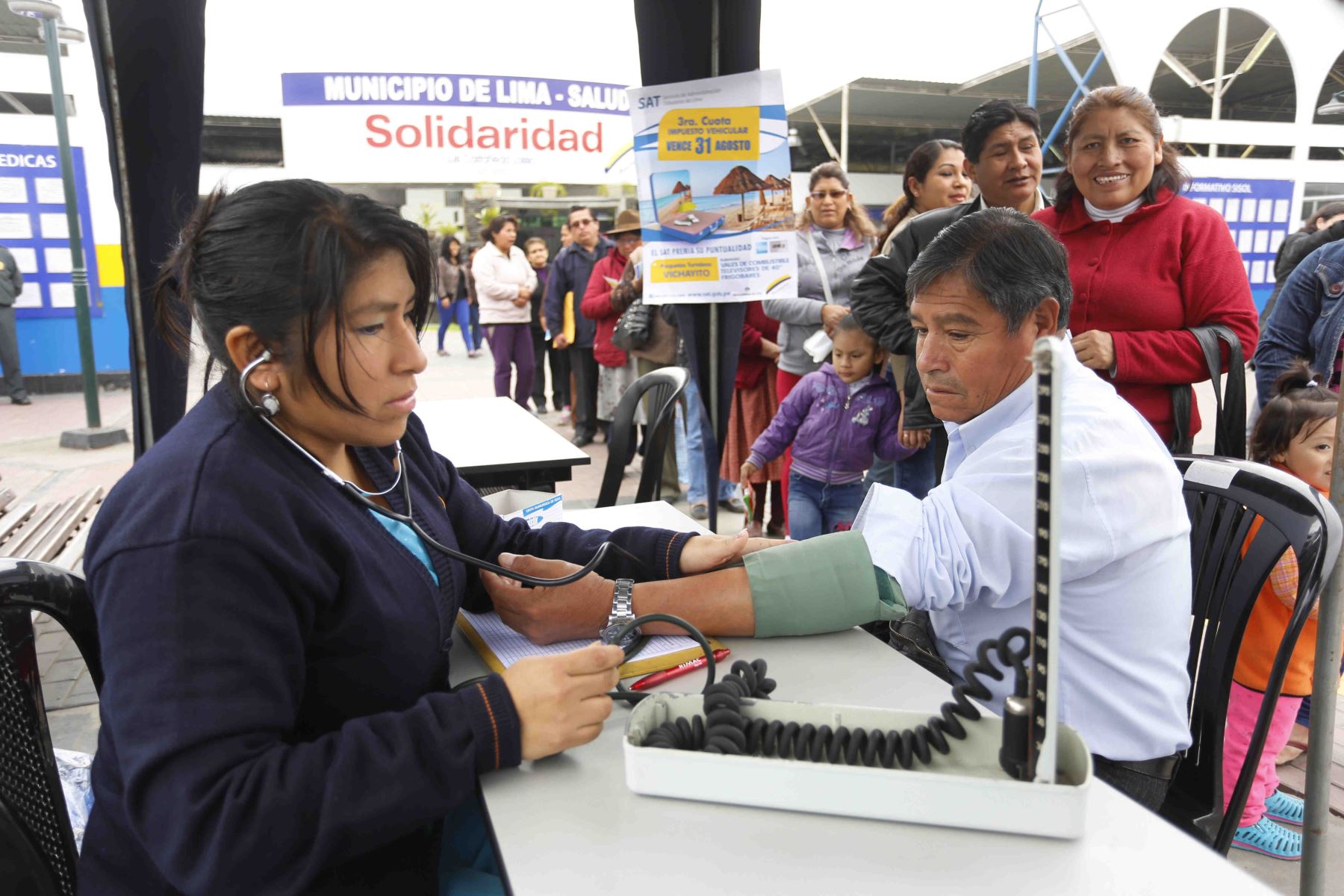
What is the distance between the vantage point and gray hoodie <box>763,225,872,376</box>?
3.88 meters

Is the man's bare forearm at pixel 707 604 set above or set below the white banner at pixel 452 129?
below

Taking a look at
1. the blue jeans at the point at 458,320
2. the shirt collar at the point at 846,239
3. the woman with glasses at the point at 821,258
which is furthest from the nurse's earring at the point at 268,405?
the blue jeans at the point at 458,320

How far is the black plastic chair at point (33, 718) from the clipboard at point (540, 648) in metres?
0.48

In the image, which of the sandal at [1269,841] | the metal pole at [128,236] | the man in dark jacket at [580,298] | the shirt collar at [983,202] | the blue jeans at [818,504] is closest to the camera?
the sandal at [1269,841]

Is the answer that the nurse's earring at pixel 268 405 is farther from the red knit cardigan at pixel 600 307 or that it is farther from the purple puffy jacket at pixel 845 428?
the red knit cardigan at pixel 600 307

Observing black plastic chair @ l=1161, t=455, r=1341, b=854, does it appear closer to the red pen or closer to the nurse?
the red pen

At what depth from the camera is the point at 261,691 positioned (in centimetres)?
84

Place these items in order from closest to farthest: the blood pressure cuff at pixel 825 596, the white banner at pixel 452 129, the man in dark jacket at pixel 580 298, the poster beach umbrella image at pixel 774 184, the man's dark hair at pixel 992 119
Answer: the blood pressure cuff at pixel 825 596 → the man's dark hair at pixel 992 119 → the poster beach umbrella image at pixel 774 184 → the white banner at pixel 452 129 → the man in dark jacket at pixel 580 298

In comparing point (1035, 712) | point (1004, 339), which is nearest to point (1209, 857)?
point (1035, 712)

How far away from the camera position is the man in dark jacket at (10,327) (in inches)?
318

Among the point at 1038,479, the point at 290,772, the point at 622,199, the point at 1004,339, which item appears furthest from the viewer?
the point at 622,199

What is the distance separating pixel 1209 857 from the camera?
2.60 feet

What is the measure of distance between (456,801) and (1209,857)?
69 centimetres

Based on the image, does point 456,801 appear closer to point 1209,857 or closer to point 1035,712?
point 1035,712
